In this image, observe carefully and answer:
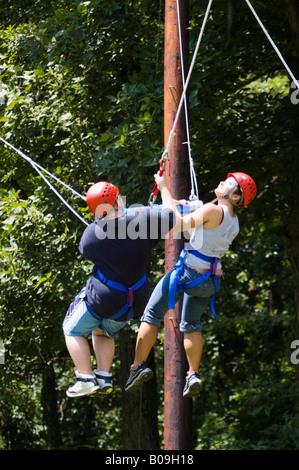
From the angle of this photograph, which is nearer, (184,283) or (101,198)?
(101,198)

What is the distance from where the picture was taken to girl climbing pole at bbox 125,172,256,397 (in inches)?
224

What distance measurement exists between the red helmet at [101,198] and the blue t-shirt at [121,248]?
80mm

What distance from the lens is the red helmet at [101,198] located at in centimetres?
548

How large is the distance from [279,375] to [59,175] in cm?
633

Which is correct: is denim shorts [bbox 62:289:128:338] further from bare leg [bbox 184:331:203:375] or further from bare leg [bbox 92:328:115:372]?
bare leg [bbox 184:331:203:375]

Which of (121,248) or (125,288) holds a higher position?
(121,248)

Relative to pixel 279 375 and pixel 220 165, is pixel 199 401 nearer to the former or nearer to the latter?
pixel 279 375

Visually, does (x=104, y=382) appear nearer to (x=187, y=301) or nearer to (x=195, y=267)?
(x=187, y=301)

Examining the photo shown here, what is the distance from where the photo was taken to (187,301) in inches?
241

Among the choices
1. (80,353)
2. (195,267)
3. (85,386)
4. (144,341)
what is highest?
(195,267)

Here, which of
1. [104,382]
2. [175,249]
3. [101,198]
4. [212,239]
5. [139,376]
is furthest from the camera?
[175,249]

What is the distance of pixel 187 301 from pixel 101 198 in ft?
3.80

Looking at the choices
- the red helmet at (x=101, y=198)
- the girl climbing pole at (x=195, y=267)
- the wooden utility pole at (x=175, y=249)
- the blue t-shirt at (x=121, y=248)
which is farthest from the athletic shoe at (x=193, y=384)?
the red helmet at (x=101, y=198)

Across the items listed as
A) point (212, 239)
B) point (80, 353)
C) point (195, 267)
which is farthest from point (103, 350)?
point (212, 239)
